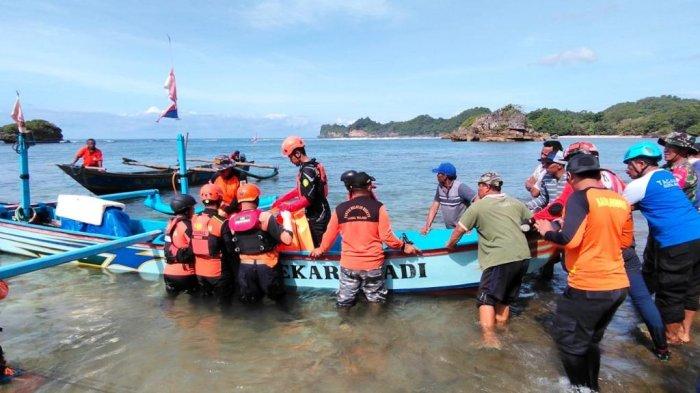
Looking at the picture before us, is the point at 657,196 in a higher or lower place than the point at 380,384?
higher

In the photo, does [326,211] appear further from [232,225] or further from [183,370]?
[183,370]

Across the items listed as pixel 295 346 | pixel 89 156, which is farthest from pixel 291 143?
pixel 89 156

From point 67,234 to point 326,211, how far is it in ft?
15.2

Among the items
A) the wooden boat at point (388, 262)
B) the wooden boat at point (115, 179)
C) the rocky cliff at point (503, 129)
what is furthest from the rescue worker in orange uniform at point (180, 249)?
the rocky cliff at point (503, 129)

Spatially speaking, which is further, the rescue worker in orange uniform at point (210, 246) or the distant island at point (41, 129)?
the distant island at point (41, 129)

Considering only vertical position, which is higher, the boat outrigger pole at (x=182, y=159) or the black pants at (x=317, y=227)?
the boat outrigger pole at (x=182, y=159)

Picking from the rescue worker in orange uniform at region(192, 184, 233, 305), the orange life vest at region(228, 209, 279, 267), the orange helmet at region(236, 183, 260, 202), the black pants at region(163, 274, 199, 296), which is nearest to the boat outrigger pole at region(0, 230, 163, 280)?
the black pants at region(163, 274, 199, 296)

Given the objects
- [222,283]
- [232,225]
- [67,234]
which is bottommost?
[222,283]

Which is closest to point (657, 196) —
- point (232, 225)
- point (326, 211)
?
point (326, 211)

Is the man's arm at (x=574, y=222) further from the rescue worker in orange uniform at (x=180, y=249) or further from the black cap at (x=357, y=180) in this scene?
the rescue worker in orange uniform at (x=180, y=249)

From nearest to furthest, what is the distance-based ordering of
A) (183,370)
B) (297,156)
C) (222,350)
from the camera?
(183,370) < (222,350) < (297,156)

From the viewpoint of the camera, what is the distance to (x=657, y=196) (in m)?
3.93

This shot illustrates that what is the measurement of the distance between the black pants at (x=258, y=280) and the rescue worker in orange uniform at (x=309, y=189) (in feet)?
2.57

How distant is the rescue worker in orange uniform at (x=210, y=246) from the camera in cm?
545
